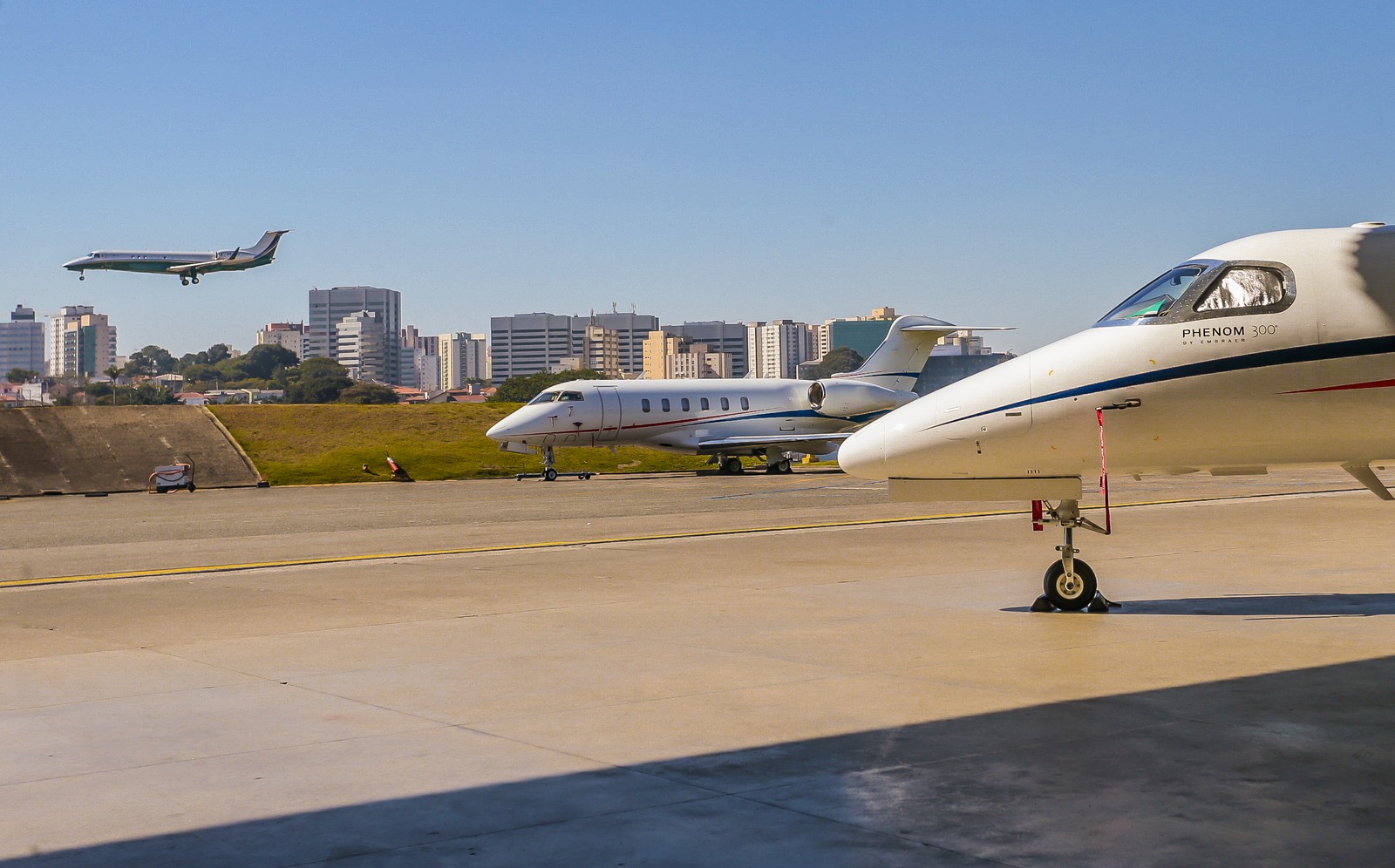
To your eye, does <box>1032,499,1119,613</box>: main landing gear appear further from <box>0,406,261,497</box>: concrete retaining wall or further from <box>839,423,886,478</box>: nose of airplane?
<box>0,406,261,497</box>: concrete retaining wall

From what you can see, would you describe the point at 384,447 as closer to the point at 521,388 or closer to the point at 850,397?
the point at 850,397

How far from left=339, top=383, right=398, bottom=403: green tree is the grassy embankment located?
49901 mm

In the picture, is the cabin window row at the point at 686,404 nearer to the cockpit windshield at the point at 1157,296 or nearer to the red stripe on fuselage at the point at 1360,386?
the cockpit windshield at the point at 1157,296

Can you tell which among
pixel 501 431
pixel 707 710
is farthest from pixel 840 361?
pixel 707 710

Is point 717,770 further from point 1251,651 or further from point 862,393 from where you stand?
point 862,393

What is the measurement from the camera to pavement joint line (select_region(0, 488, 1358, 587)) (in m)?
15.6

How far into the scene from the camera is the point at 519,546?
1866cm

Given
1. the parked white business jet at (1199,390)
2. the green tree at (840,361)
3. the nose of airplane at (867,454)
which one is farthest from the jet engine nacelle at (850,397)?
the green tree at (840,361)

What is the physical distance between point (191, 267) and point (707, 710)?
91972 millimetres

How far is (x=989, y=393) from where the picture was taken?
34.8 ft

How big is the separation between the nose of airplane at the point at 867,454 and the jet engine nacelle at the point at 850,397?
34713mm

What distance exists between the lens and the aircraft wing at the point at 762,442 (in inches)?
1738

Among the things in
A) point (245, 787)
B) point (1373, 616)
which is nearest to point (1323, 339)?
point (1373, 616)

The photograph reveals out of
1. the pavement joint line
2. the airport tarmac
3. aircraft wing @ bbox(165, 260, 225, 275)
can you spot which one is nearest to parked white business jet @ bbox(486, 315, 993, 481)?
the pavement joint line
